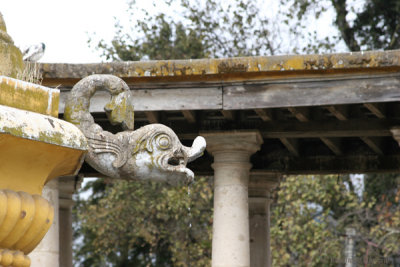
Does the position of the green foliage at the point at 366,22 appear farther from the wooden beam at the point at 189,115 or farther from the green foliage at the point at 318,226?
the wooden beam at the point at 189,115

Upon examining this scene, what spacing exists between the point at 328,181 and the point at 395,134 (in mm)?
11515

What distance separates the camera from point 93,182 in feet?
101

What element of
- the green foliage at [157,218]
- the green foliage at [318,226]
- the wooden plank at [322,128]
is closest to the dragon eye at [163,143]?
the wooden plank at [322,128]

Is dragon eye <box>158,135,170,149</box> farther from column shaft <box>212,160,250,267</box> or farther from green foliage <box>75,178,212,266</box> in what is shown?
green foliage <box>75,178,212,266</box>

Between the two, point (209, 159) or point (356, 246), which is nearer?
point (209, 159)

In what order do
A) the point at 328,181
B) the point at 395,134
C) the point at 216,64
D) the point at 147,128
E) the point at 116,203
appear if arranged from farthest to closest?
the point at 116,203 < the point at 328,181 < the point at 395,134 < the point at 216,64 < the point at 147,128

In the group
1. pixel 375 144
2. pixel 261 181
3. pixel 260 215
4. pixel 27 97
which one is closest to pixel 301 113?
pixel 375 144

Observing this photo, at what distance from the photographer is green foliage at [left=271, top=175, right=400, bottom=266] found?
22969 mm

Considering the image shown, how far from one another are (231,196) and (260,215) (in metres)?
2.99

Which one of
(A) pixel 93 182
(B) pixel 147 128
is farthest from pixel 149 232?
(B) pixel 147 128

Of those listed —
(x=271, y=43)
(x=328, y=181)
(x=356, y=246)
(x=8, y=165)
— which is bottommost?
(x=8, y=165)

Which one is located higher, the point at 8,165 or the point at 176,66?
the point at 176,66

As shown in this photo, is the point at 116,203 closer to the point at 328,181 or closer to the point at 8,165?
the point at 328,181

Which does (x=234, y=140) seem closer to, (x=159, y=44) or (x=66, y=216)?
(x=66, y=216)
